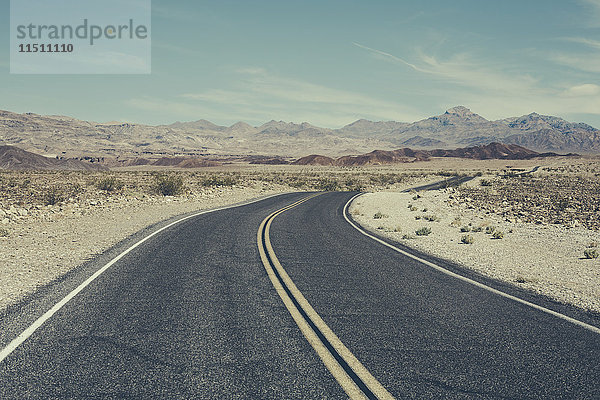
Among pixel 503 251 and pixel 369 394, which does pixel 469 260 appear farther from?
pixel 369 394

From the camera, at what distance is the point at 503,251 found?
37.6 feet

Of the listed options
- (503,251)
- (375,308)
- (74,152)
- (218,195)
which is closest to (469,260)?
(503,251)

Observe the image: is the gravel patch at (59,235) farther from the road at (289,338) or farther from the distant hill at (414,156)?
the distant hill at (414,156)

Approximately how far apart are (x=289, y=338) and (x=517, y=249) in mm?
9879

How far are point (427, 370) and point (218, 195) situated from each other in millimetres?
27005

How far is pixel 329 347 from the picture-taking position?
4367mm

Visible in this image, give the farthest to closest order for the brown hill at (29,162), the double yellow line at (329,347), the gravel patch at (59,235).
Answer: the brown hill at (29,162) < the gravel patch at (59,235) < the double yellow line at (329,347)

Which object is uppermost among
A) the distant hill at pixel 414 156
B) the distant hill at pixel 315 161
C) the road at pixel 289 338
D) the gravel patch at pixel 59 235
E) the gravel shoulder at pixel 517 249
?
the distant hill at pixel 414 156

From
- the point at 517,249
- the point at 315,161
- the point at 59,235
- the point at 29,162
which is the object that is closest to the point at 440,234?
the point at 517,249

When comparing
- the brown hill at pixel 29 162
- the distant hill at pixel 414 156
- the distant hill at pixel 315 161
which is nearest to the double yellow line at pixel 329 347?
the brown hill at pixel 29 162

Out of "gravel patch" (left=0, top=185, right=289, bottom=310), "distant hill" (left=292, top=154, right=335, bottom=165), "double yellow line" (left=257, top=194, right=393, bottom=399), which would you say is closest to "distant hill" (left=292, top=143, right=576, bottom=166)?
"distant hill" (left=292, top=154, right=335, bottom=165)

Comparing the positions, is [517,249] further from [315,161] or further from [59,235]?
[315,161]

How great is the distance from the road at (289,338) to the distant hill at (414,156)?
5513 inches

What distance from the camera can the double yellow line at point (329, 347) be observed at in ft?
11.6
